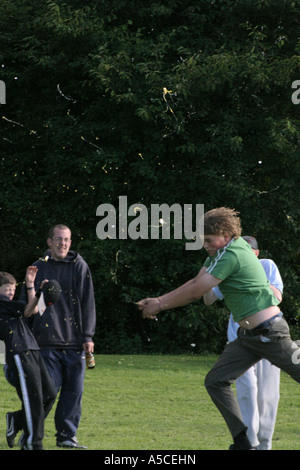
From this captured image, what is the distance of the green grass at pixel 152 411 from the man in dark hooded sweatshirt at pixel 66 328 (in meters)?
0.37

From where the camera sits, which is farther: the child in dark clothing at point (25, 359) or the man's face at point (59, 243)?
the man's face at point (59, 243)

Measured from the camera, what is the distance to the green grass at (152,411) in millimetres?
7938

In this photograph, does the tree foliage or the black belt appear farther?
the tree foliage

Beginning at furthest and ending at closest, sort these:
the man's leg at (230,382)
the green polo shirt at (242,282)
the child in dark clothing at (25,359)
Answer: the child in dark clothing at (25,359)
the man's leg at (230,382)
the green polo shirt at (242,282)

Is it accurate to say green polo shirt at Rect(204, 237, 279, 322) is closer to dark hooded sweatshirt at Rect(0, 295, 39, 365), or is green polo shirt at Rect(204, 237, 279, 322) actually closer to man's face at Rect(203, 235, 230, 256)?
man's face at Rect(203, 235, 230, 256)

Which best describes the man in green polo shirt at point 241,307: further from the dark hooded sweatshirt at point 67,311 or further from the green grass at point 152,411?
the dark hooded sweatshirt at point 67,311

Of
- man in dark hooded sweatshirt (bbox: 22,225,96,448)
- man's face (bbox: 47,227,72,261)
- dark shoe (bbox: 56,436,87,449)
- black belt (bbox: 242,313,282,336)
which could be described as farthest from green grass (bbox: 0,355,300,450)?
man's face (bbox: 47,227,72,261)

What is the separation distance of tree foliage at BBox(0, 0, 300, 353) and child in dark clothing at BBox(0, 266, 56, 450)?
10821 millimetres

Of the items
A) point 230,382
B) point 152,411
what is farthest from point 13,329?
point 152,411

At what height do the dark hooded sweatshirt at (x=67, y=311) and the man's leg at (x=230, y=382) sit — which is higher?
the dark hooded sweatshirt at (x=67, y=311)

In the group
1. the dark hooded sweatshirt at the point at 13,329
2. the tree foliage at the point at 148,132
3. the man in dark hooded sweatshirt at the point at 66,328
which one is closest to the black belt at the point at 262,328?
the man in dark hooded sweatshirt at the point at 66,328

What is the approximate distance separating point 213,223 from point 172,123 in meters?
11.8

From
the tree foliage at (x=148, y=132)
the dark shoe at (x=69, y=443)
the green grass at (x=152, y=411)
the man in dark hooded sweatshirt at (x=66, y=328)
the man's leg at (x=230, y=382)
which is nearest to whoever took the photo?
the man's leg at (x=230, y=382)

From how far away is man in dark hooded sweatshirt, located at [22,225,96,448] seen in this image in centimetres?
762
